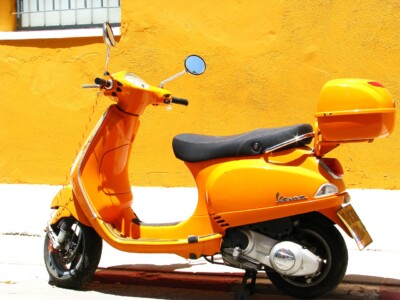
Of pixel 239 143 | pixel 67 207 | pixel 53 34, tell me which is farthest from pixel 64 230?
pixel 53 34

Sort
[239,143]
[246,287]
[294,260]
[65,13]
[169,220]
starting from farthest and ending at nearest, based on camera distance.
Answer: [65,13] < [169,220] < [246,287] < [239,143] < [294,260]

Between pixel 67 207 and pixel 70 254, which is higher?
pixel 67 207

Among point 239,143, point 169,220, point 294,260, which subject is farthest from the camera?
point 169,220

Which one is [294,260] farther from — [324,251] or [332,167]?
[332,167]

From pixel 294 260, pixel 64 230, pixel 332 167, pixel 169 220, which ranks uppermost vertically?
pixel 332 167

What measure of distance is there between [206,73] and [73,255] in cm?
360

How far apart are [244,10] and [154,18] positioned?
1.13 m

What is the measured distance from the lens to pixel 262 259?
3859mm

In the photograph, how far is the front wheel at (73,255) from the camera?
176 inches

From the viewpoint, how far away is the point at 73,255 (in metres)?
4.52

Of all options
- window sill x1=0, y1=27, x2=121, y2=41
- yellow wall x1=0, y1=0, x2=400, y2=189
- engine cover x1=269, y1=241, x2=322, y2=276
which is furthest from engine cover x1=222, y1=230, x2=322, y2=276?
window sill x1=0, y1=27, x2=121, y2=41

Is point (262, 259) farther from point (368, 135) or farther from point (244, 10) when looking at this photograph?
point (244, 10)

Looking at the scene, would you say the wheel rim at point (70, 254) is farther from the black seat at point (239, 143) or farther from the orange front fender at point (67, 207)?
the black seat at point (239, 143)

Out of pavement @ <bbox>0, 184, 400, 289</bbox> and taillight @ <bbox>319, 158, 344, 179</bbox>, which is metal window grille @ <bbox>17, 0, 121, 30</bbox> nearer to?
pavement @ <bbox>0, 184, 400, 289</bbox>
